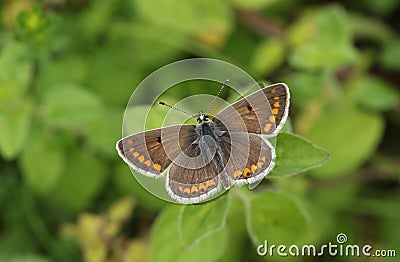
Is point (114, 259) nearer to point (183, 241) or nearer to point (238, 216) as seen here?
point (238, 216)

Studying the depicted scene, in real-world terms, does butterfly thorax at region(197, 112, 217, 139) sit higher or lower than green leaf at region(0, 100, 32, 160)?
higher

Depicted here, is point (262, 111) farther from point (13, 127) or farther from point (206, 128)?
point (13, 127)

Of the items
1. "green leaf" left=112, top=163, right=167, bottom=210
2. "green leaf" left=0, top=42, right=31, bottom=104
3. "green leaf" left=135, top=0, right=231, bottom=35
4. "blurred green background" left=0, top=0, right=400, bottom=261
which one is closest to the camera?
"green leaf" left=0, top=42, right=31, bottom=104

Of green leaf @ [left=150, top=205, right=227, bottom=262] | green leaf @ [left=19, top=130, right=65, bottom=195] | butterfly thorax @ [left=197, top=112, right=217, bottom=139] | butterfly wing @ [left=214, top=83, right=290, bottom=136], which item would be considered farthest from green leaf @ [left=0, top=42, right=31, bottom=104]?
butterfly wing @ [left=214, top=83, right=290, bottom=136]

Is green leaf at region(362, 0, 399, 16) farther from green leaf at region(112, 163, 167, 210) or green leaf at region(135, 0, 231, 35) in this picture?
green leaf at region(112, 163, 167, 210)

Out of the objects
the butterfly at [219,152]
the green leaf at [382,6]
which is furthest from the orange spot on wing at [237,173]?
the green leaf at [382,6]

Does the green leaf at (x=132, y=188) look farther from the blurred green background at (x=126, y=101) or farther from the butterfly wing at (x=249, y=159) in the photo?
the butterfly wing at (x=249, y=159)

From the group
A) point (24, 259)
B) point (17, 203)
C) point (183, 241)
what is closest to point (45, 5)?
point (17, 203)

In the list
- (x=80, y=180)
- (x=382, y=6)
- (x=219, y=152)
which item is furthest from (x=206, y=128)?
(x=382, y=6)
